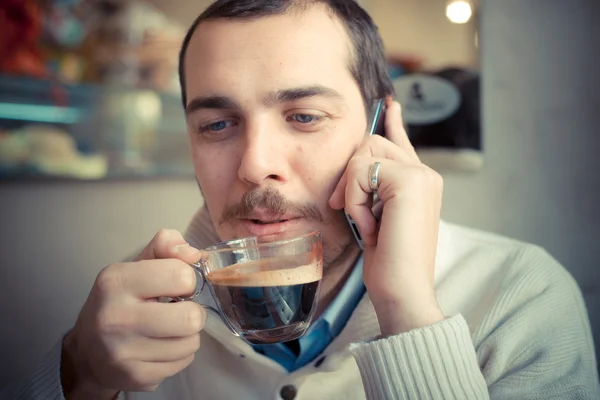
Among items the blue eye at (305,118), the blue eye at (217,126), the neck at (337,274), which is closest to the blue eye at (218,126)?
the blue eye at (217,126)

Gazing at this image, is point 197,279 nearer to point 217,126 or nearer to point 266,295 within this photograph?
point 266,295

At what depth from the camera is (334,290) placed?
1.09m

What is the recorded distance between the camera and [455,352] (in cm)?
72

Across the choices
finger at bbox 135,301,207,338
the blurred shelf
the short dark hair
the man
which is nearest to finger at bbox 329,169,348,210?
the man

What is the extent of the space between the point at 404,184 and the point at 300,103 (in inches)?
10.7

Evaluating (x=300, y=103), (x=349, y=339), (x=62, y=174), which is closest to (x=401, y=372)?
(x=349, y=339)

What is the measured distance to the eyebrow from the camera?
0.91 m

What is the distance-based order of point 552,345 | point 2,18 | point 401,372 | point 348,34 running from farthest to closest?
point 2,18 < point 348,34 < point 552,345 < point 401,372

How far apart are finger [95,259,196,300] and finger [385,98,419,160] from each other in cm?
55

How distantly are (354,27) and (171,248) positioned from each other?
698 mm

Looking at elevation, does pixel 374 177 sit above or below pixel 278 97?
below

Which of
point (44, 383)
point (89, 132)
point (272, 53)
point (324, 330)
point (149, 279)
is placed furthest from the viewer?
point (89, 132)

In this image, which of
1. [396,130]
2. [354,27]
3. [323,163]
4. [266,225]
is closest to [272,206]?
[266,225]

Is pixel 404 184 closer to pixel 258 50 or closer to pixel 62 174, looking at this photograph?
pixel 258 50
